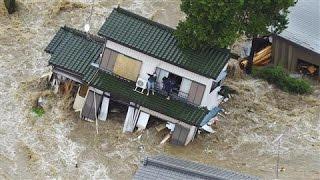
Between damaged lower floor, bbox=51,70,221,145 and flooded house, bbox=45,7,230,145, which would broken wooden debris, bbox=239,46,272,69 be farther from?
flooded house, bbox=45,7,230,145

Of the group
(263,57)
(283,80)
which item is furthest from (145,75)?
(263,57)

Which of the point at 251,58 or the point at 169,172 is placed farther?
the point at 251,58

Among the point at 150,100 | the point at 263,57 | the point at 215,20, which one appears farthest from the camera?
the point at 263,57

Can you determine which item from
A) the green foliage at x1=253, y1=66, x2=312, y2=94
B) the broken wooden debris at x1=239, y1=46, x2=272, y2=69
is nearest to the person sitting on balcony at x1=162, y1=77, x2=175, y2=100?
the green foliage at x1=253, y1=66, x2=312, y2=94

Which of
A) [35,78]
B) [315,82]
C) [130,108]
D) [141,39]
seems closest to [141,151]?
[130,108]

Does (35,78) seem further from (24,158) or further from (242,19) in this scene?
(242,19)

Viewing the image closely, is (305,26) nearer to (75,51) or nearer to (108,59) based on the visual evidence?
(108,59)
